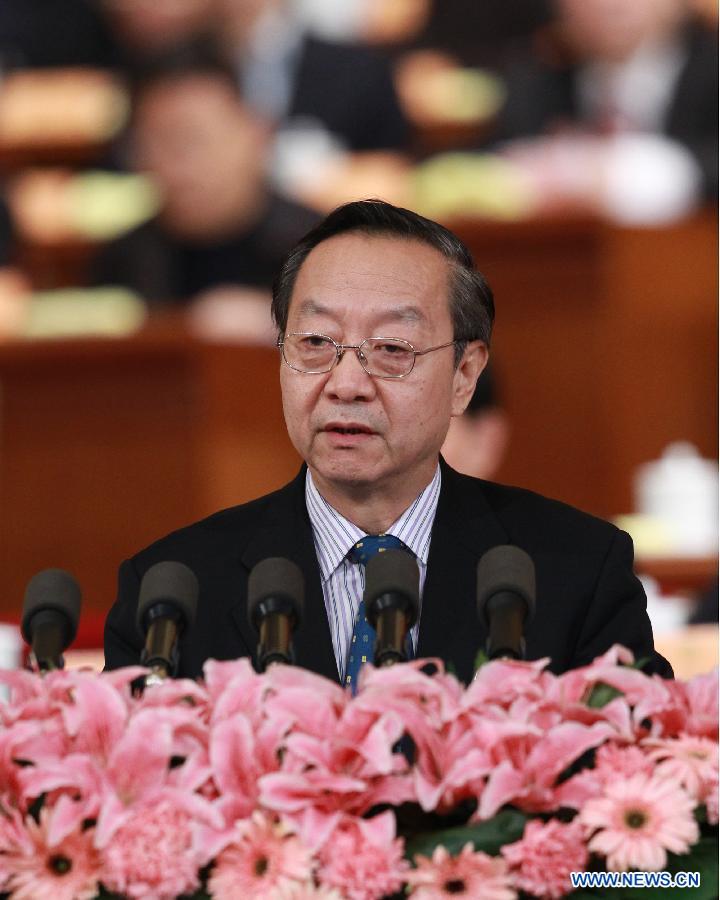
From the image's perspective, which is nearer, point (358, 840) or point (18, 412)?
point (358, 840)

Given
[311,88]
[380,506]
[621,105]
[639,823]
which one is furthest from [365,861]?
[311,88]

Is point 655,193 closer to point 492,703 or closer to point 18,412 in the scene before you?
point 18,412

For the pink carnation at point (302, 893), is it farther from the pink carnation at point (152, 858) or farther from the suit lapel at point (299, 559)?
the suit lapel at point (299, 559)

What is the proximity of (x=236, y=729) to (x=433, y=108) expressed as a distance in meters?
4.23

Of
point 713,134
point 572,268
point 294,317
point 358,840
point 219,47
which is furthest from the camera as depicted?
point 219,47

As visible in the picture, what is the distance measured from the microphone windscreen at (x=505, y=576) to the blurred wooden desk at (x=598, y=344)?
8.64ft

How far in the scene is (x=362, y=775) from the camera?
1.15 m

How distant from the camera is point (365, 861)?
110cm

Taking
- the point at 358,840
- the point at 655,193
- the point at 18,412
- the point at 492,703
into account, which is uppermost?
the point at 655,193

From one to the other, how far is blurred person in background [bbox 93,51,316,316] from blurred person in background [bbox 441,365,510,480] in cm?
163

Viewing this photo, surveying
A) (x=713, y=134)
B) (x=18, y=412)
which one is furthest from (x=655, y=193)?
(x=18, y=412)

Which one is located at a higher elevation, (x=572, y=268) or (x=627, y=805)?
(x=572, y=268)

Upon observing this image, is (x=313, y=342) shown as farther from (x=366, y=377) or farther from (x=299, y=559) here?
(x=299, y=559)

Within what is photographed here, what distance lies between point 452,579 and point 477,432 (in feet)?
4.52
